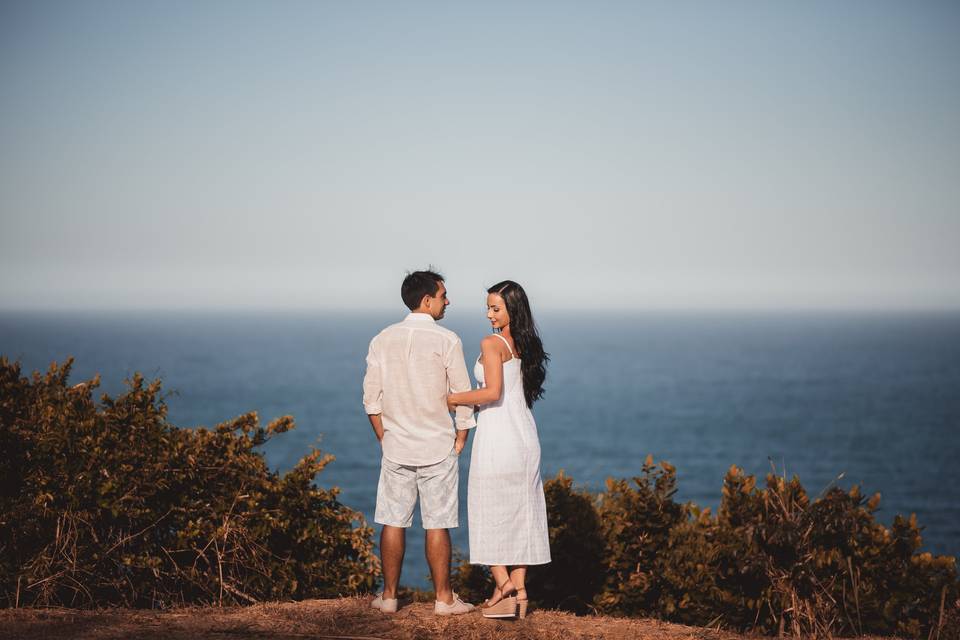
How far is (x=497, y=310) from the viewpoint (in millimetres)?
6102

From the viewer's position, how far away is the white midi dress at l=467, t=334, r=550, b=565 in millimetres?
6191

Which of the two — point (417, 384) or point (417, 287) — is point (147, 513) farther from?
point (417, 287)

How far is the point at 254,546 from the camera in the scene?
692cm

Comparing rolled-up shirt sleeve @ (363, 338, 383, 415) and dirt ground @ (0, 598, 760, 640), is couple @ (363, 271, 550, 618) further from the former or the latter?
dirt ground @ (0, 598, 760, 640)

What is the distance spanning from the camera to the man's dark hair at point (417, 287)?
6125 millimetres

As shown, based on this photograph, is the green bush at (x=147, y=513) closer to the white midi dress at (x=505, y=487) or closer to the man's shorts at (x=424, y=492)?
the man's shorts at (x=424, y=492)

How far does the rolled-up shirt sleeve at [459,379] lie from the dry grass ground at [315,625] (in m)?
1.37

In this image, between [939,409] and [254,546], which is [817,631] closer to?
[254,546]

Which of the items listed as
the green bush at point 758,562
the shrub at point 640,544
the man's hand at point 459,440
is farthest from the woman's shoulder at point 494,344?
the green bush at point 758,562

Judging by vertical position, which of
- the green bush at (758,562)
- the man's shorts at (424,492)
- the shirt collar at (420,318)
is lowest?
the green bush at (758,562)

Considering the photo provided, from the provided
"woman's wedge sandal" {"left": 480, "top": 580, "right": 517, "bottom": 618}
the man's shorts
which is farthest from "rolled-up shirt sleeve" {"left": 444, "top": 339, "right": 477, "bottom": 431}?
"woman's wedge sandal" {"left": 480, "top": 580, "right": 517, "bottom": 618}

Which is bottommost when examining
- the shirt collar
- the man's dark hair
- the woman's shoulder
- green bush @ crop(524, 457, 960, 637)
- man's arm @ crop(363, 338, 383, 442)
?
green bush @ crop(524, 457, 960, 637)

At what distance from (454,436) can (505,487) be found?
546 millimetres

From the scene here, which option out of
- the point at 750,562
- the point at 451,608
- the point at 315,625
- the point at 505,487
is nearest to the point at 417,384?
the point at 505,487
